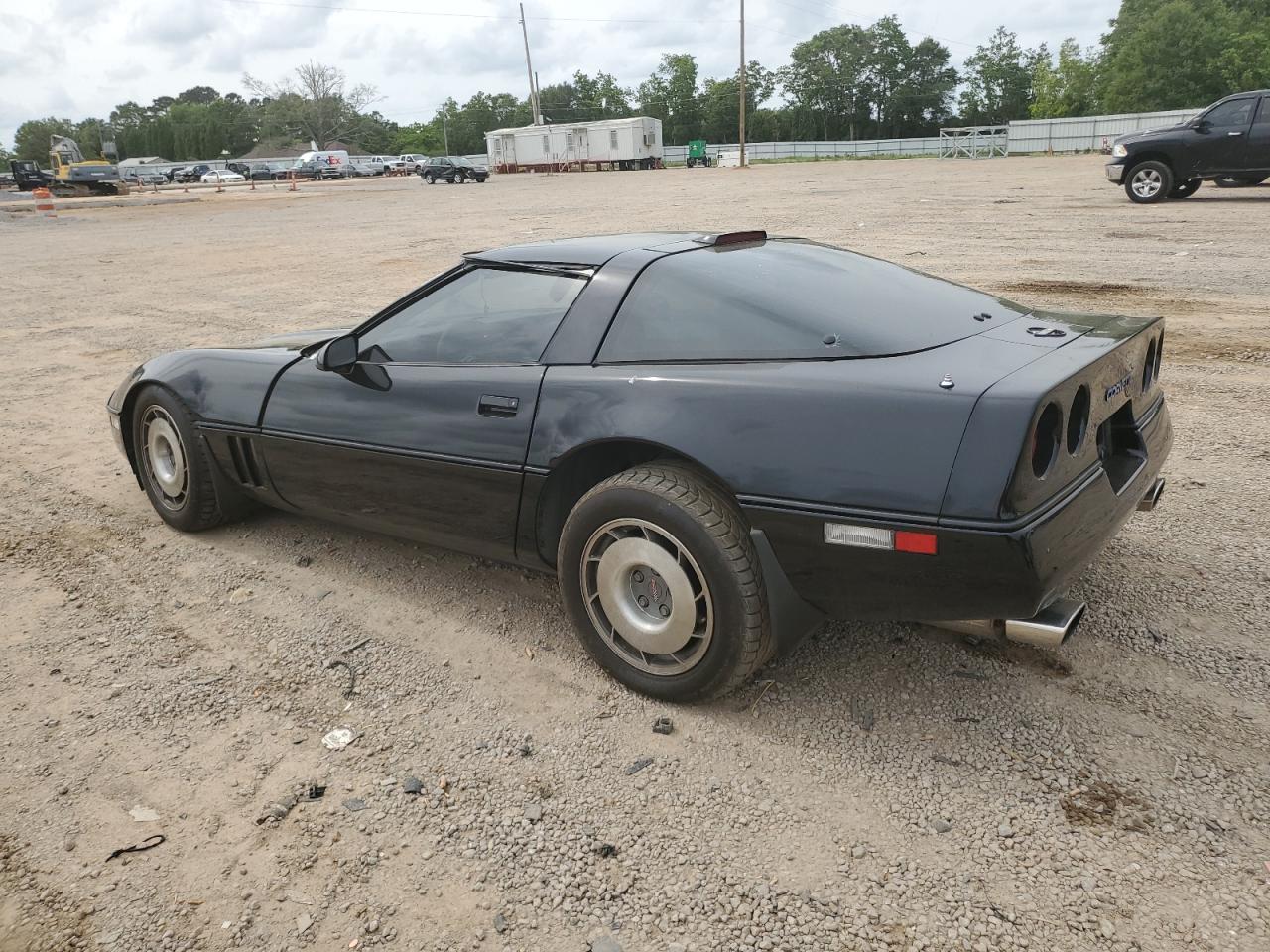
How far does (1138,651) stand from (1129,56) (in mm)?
79164

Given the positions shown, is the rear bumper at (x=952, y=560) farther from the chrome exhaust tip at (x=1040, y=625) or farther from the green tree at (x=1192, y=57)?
the green tree at (x=1192, y=57)

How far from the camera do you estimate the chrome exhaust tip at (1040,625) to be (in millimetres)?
2332

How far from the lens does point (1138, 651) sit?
9.52 feet

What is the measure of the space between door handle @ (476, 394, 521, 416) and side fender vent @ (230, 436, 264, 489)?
1319 millimetres

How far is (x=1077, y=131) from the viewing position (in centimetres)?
4859

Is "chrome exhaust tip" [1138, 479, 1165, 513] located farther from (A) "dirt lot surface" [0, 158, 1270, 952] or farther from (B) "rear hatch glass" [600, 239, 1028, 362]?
(B) "rear hatch glass" [600, 239, 1028, 362]

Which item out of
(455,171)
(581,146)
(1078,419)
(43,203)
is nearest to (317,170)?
(581,146)

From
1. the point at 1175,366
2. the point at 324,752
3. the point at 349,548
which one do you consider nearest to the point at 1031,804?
the point at 324,752

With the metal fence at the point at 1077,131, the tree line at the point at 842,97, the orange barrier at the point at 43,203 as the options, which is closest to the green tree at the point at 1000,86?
the tree line at the point at 842,97

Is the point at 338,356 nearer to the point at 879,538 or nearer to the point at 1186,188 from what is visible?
the point at 879,538

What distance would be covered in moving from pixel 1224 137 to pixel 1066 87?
78.6 m

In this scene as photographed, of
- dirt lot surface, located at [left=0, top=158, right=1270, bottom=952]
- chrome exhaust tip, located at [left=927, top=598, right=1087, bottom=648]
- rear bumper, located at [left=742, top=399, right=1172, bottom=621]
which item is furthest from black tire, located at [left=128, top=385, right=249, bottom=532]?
chrome exhaust tip, located at [left=927, top=598, right=1087, bottom=648]

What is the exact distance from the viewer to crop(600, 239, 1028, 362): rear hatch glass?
2.66 meters

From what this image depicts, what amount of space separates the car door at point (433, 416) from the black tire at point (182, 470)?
0.46m
